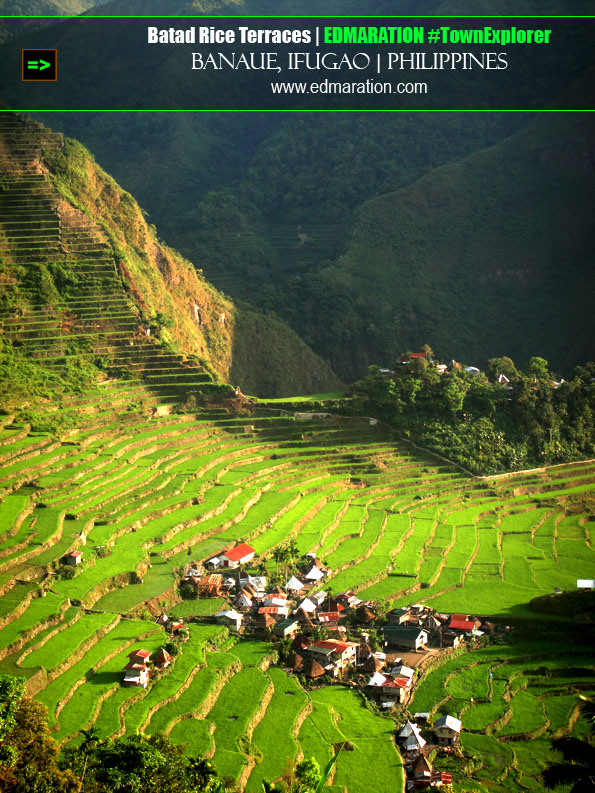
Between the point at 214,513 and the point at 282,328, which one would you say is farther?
the point at 282,328

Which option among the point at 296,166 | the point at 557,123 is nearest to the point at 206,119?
the point at 296,166

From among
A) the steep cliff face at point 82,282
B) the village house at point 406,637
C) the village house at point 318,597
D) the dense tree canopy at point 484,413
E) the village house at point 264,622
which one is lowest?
the village house at point 406,637

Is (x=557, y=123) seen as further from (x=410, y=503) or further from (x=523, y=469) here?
(x=410, y=503)

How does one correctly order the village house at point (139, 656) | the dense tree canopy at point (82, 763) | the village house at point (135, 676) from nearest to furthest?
the dense tree canopy at point (82, 763), the village house at point (135, 676), the village house at point (139, 656)

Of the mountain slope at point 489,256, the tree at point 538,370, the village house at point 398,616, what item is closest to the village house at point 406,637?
the village house at point 398,616

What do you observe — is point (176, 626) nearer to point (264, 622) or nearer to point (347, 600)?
point (264, 622)

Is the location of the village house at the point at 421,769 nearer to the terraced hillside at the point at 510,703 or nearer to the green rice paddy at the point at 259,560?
the green rice paddy at the point at 259,560

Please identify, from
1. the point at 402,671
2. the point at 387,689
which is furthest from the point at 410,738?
the point at 402,671
